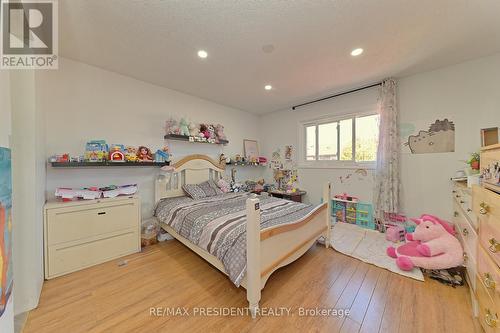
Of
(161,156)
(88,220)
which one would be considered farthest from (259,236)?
(161,156)

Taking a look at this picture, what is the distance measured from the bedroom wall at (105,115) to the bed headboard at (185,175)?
0.57 ft

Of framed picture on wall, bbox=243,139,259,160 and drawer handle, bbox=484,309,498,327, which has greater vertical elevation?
framed picture on wall, bbox=243,139,259,160

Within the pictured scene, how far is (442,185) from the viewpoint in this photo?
254 cm

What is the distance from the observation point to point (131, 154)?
2.55 meters

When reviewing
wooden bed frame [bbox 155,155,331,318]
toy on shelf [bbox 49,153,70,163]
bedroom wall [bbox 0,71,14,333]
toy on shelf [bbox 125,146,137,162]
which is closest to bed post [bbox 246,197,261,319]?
wooden bed frame [bbox 155,155,331,318]

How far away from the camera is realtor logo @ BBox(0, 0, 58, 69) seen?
1350 mm

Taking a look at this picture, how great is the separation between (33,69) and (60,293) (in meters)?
2.02

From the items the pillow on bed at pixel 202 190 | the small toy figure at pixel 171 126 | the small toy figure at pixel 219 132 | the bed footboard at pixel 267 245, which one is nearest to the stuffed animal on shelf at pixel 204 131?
the small toy figure at pixel 219 132

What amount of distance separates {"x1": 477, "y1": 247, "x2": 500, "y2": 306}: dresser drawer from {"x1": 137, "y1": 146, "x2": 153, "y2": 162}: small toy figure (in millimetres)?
3440

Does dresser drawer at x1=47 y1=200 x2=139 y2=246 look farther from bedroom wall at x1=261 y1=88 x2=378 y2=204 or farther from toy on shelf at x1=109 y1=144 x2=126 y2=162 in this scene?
bedroom wall at x1=261 y1=88 x2=378 y2=204

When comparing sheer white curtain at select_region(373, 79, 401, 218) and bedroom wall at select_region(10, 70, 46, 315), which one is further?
sheer white curtain at select_region(373, 79, 401, 218)

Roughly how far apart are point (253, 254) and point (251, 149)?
3.38 meters

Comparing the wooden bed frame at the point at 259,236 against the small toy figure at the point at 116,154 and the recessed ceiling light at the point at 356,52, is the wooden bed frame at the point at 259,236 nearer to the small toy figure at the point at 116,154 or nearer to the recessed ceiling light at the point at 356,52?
the small toy figure at the point at 116,154

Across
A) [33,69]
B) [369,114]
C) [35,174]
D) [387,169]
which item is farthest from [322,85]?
[35,174]
